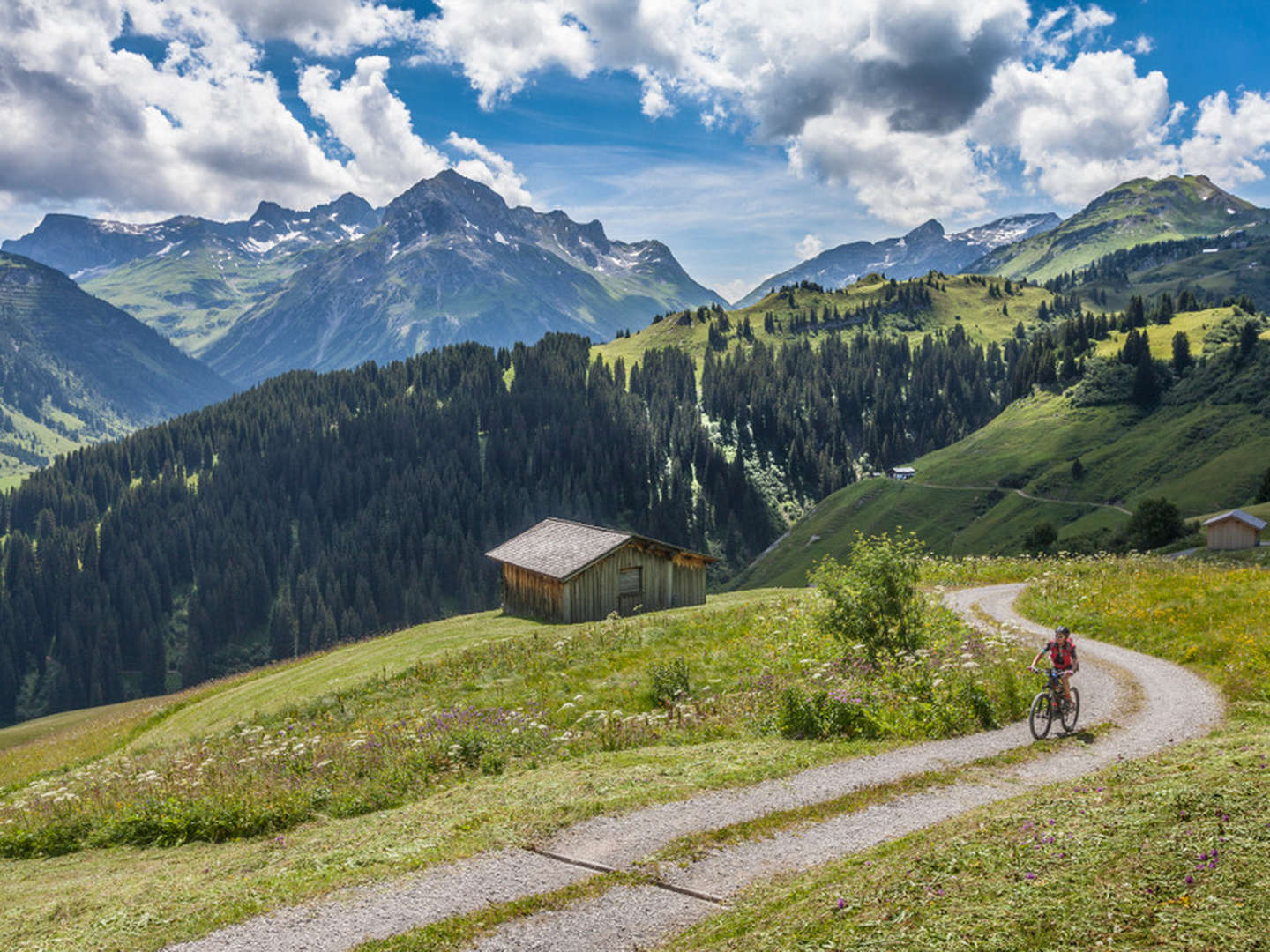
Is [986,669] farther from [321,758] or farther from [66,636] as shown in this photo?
[66,636]

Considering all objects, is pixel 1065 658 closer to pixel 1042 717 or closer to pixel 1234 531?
pixel 1042 717

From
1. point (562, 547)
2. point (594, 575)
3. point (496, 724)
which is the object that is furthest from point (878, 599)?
point (562, 547)

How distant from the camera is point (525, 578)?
60.3 meters

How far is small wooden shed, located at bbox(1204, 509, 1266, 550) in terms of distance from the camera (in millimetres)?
73250

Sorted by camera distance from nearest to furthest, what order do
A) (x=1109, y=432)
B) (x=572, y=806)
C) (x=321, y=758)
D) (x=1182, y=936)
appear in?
(x=1182, y=936) → (x=572, y=806) → (x=321, y=758) → (x=1109, y=432)

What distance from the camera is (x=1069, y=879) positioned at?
9289mm

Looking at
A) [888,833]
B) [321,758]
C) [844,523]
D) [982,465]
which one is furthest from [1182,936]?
[982,465]

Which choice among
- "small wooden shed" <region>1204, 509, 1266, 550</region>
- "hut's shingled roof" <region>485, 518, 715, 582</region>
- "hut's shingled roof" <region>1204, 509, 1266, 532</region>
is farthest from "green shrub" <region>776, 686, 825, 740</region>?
"hut's shingled roof" <region>1204, 509, 1266, 532</region>

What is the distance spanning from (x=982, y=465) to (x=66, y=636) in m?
208

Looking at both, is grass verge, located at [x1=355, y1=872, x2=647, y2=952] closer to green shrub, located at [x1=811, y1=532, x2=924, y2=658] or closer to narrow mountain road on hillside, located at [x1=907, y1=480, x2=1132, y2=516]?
green shrub, located at [x1=811, y1=532, x2=924, y2=658]

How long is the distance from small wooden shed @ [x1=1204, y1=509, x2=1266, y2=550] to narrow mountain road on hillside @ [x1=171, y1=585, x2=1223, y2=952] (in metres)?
68.9

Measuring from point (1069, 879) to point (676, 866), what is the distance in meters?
5.79

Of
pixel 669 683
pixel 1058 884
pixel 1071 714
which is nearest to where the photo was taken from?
pixel 1058 884

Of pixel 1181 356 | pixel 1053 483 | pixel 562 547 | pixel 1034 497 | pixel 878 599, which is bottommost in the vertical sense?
pixel 878 599
